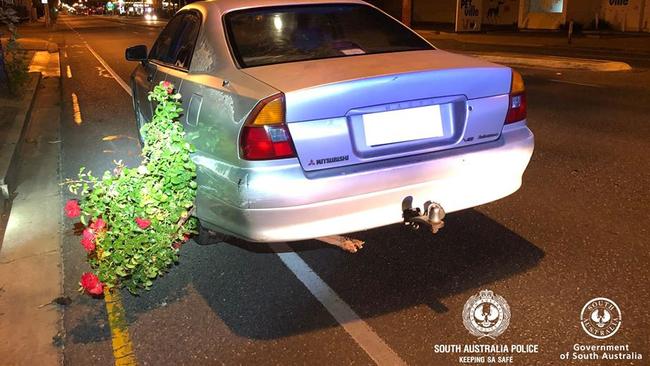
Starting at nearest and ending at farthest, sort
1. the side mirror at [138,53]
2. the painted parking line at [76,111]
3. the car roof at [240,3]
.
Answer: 1. the car roof at [240,3]
2. the side mirror at [138,53]
3. the painted parking line at [76,111]

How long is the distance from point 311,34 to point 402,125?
1.27 metres

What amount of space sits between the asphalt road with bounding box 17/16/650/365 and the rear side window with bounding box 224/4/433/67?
1305 mm

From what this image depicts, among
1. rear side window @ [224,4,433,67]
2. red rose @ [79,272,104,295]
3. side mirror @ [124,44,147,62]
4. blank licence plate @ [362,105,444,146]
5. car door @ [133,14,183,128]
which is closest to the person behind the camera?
blank licence plate @ [362,105,444,146]

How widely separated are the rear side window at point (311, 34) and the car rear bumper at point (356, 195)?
0.93 meters

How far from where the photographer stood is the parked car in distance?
10.7 feet

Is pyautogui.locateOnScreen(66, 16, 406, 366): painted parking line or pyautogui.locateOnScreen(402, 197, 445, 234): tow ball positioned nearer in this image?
pyautogui.locateOnScreen(66, 16, 406, 366): painted parking line

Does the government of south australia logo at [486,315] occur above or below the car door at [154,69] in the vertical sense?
below

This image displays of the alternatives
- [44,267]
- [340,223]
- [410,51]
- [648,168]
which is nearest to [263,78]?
[340,223]

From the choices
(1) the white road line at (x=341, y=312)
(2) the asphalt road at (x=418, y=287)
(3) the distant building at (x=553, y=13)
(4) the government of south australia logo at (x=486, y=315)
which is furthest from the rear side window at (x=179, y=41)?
(3) the distant building at (x=553, y=13)

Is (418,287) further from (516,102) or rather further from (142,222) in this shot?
(142,222)

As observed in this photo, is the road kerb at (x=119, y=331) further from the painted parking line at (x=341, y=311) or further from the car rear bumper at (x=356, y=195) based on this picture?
the painted parking line at (x=341, y=311)

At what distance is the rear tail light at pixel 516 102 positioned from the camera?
150 inches

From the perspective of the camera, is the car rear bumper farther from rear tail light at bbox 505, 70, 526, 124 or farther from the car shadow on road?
the car shadow on road

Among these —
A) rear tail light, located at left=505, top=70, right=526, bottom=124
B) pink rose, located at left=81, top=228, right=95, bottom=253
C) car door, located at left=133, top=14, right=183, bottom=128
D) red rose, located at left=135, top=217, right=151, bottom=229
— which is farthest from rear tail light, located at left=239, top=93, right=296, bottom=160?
car door, located at left=133, top=14, right=183, bottom=128
